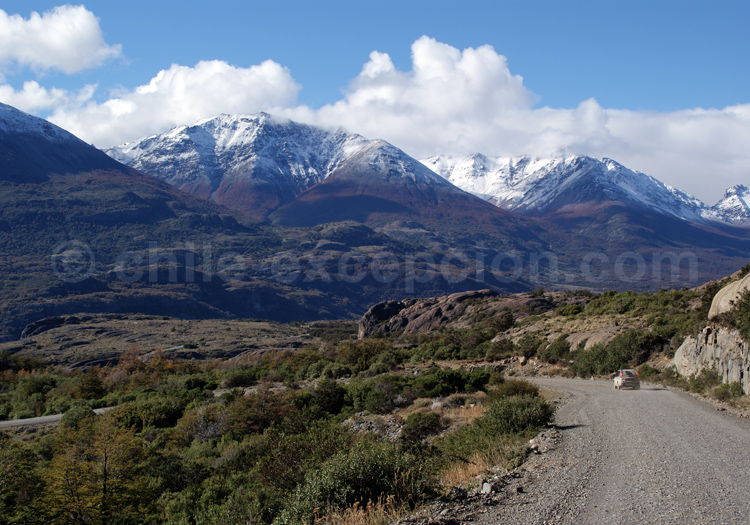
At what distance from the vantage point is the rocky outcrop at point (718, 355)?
15.9 meters

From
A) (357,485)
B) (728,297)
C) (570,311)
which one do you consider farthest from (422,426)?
(570,311)

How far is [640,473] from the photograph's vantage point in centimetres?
891

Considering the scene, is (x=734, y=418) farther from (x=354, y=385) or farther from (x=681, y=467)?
(x=354, y=385)

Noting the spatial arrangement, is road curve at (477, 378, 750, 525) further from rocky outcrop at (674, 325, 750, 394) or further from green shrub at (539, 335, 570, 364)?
green shrub at (539, 335, 570, 364)

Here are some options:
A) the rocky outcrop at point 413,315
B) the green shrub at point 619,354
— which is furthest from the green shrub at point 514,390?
the rocky outcrop at point 413,315

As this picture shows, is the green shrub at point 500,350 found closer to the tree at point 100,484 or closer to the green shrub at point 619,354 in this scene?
the green shrub at point 619,354

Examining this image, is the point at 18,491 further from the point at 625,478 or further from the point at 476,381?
the point at 476,381

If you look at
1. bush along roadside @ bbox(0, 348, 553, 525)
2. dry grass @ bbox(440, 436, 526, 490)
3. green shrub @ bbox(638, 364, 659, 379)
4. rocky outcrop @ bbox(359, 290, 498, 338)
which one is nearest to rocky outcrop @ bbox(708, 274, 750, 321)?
green shrub @ bbox(638, 364, 659, 379)

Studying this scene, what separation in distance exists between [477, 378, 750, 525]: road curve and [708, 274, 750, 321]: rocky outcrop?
15.6ft

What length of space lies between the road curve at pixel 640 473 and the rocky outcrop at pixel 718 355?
2.30 m

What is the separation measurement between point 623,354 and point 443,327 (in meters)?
40.0

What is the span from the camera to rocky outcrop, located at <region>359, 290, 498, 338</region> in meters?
73.4

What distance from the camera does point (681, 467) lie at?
913 cm

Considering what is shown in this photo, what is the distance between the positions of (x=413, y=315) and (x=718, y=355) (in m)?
61.2
